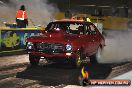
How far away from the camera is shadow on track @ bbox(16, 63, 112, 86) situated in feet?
29.1

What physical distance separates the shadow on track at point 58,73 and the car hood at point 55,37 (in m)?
0.95

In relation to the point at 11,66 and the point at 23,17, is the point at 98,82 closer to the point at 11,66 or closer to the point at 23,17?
the point at 11,66

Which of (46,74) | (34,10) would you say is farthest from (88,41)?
(34,10)

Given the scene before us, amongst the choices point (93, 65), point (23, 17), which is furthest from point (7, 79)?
point (23, 17)

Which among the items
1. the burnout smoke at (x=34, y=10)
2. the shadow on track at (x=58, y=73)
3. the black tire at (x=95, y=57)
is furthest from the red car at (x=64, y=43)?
the burnout smoke at (x=34, y=10)

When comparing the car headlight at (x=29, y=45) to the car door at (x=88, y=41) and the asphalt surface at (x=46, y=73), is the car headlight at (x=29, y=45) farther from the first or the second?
the car door at (x=88, y=41)

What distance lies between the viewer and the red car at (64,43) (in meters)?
10.4

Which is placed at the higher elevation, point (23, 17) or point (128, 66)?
point (23, 17)

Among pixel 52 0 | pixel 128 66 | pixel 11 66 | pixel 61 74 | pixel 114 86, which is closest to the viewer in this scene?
pixel 114 86

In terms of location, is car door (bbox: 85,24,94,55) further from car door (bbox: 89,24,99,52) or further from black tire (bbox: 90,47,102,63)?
black tire (bbox: 90,47,102,63)

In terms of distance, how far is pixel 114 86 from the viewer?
25.6 ft

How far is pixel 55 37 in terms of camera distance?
10.8m

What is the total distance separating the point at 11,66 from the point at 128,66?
4217 mm

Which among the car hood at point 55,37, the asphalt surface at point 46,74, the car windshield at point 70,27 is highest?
the car windshield at point 70,27
